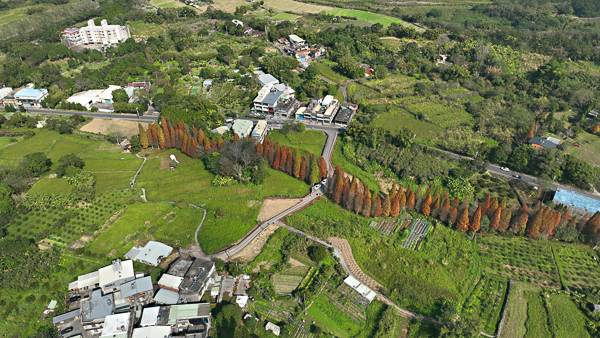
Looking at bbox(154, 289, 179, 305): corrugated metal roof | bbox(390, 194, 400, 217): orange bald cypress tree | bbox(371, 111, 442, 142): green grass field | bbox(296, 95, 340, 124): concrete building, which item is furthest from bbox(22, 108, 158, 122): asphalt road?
bbox(390, 194, 400, 217): orange bald cypress tree

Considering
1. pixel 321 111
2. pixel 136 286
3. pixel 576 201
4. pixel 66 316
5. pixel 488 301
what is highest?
pixel 321 111

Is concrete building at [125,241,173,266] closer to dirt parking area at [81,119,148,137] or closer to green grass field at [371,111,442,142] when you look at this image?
dirt parking area at [81,119,148,137]

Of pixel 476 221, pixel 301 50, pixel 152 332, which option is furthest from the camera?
pixel 301 50

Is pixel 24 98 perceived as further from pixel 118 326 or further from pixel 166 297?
pixel 118 326

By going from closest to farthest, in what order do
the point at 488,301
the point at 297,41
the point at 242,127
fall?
the point at 488,301, the point at 242,127, the point at 297,41

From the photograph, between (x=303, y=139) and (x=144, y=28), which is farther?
(x=144, y=28)

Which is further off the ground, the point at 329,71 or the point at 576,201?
the point at 329,71

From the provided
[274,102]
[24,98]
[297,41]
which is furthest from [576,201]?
[24,98]
